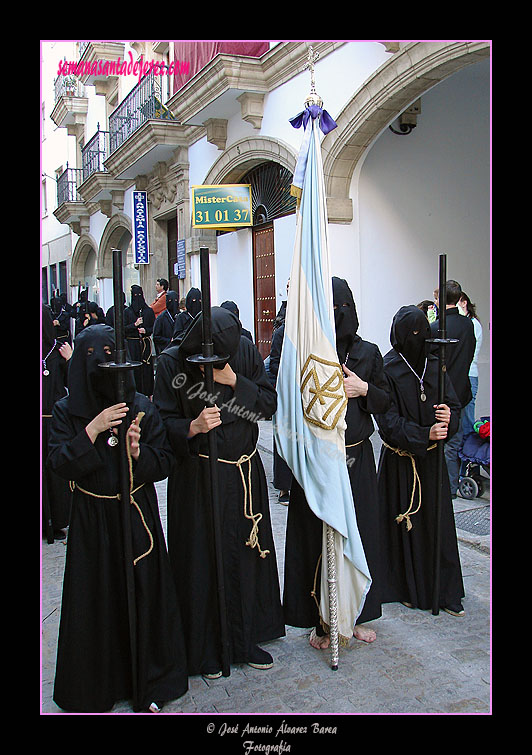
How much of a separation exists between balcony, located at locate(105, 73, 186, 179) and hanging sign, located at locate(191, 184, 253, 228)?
221 cm

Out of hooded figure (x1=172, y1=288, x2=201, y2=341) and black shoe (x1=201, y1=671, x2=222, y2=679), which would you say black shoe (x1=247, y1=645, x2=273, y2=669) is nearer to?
black shoe (x1=201, y1=671, x2=222, y2=679)

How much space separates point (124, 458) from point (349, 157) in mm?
7054

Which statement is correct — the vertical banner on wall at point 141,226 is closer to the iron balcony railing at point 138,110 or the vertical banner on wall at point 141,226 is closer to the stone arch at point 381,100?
the iron balcony railing at point 138,110

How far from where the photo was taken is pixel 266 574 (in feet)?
11.9

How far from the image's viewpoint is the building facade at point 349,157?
27.7 ft

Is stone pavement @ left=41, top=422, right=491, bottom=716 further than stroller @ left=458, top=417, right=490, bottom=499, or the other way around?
stroller @ left=458, top=417, right=490, bottom=499

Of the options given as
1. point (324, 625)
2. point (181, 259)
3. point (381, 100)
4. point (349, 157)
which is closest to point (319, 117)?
point (324, 625)

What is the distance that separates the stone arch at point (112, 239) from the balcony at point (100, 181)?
43 cm

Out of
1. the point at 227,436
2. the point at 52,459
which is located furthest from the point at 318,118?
the point at 52,459

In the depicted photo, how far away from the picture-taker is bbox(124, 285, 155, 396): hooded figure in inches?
480

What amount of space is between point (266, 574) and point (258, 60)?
8929mm

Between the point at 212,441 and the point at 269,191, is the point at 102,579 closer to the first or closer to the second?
the point at 212,441

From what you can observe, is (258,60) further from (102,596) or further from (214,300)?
(102,596)

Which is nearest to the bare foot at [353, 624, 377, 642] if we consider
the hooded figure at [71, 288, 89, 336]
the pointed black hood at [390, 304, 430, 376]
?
the pointed black hood at [390, 304, 430, 376]
